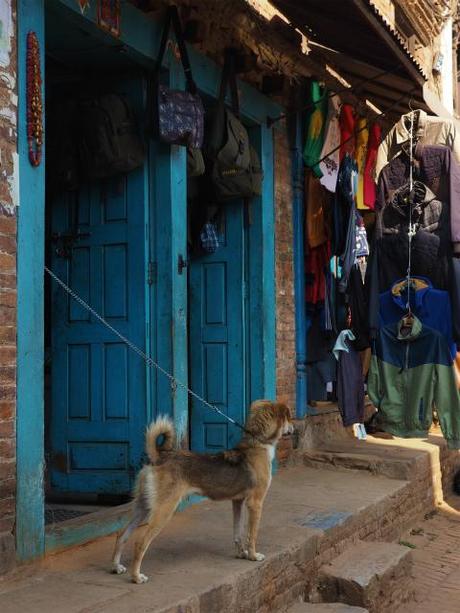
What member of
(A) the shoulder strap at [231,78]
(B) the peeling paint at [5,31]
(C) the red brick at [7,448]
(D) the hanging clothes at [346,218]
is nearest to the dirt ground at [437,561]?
(D) the hanging clothes at [346,218]

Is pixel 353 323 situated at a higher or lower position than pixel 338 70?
lower

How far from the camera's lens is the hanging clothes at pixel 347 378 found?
683 centimetres

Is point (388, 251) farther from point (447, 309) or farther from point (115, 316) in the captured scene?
→ point (115, 316)

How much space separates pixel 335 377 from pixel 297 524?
8.96 ft

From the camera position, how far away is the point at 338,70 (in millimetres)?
7934

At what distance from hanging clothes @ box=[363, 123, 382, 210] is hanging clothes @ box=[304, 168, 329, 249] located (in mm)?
716

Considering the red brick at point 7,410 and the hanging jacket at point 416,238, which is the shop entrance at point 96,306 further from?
the hanging jacket at point 416,238

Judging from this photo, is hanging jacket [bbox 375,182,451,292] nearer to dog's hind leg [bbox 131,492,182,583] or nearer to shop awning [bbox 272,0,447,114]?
shop awning [bbox 272,0,447,114]

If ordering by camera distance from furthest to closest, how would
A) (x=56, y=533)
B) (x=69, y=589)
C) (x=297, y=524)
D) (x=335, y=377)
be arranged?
1. (x=335, y=377)
2. (x=297, y=524)
3. (x=56, y=533)
4. (x=69, y=589)

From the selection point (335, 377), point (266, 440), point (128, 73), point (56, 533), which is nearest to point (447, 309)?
point (335, 377)

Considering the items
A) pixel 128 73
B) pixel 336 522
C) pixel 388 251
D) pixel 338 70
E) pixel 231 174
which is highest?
pixel 338 70

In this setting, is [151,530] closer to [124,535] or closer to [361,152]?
[124,535]

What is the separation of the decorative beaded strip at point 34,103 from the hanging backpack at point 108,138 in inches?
45.7

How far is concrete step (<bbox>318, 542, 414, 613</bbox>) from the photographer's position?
4719mm
